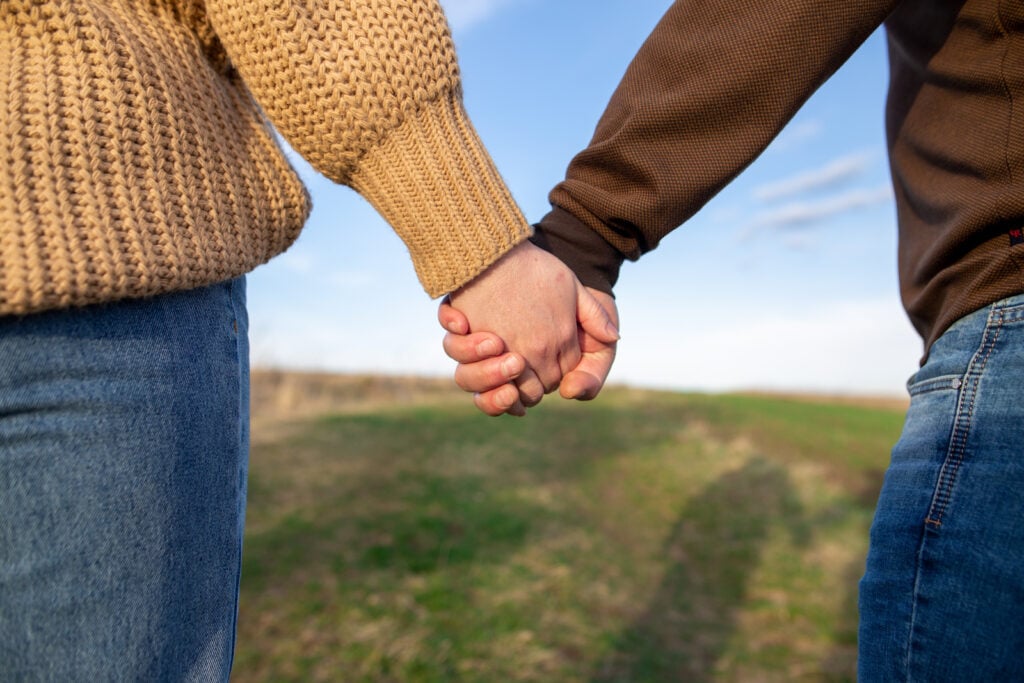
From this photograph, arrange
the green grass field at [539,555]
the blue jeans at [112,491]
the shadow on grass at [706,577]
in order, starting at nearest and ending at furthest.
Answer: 1. the blue jeans at [112,491]
2. the green grass field at [539,555]
3. the shadow on grass at [706,577]

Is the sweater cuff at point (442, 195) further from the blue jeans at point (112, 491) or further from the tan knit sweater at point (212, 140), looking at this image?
the blue jeans at point (112, 491)

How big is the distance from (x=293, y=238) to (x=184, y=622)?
2.13 feet

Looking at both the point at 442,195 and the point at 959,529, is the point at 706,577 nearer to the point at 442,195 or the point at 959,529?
the point at 959,529

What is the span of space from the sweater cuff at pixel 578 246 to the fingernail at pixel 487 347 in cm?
28

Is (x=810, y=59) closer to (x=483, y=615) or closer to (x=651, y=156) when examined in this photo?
(x=651, y=156)

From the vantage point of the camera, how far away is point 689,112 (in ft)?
4.69

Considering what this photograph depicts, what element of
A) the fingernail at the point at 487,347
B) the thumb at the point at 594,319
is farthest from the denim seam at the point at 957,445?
the fingernail at the point at 487,347

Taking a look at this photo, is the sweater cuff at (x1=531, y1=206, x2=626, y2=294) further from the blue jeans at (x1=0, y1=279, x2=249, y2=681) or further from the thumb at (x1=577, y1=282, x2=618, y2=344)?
the blue jeans at (x1=0, y1=279, x2=249, y2=681)

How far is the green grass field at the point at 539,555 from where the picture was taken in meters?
4.69

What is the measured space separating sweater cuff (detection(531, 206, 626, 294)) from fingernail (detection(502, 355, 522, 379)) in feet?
0.90

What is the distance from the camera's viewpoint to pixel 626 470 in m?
9.71

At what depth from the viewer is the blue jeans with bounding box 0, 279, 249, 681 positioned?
2.78 feet

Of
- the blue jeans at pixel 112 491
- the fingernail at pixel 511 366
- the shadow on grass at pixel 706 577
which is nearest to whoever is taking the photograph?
the blue jeans at pixel 112 491

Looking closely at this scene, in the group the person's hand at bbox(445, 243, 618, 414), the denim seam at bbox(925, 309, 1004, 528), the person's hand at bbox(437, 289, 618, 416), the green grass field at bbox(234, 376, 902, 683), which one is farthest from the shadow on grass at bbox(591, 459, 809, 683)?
the denim seam at bbox(925, 309, 1004, 528)
